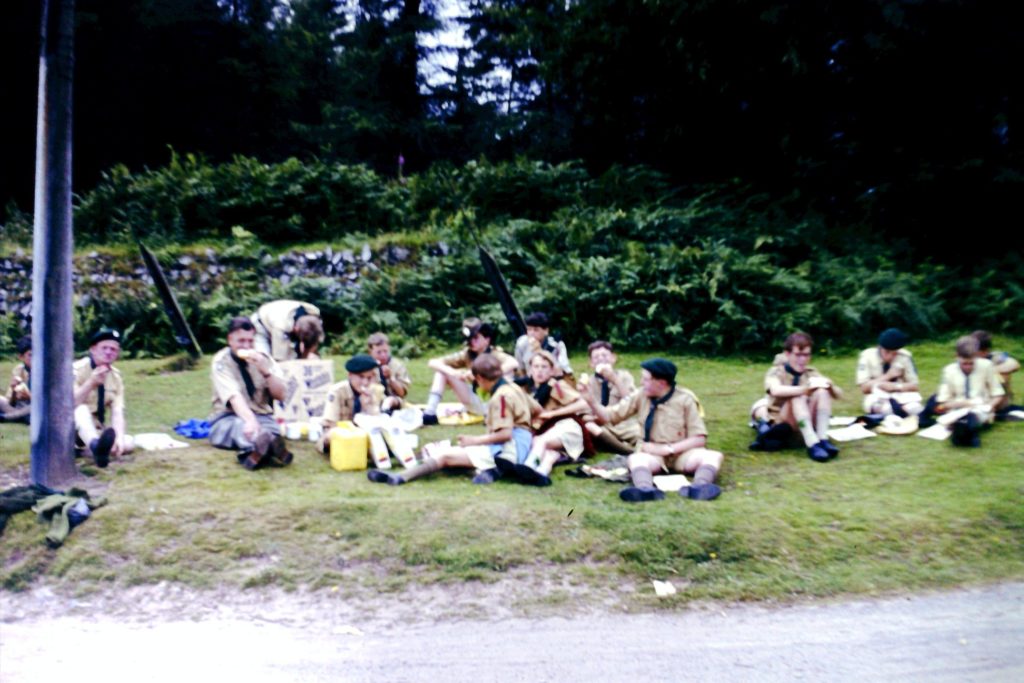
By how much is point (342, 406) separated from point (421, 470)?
139 cm

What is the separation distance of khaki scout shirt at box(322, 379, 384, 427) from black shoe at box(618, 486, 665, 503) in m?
2.90

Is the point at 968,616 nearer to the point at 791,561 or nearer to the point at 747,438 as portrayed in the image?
the point at 791,561

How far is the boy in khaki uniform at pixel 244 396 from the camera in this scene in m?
7.96

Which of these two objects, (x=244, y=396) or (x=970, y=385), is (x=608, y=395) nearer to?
(x=244, y=396)

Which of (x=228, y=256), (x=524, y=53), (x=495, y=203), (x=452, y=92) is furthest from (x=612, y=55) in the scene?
(x=228, y=256)

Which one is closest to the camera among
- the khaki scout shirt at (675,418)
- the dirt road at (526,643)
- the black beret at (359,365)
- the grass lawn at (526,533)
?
the dirt road at (526,643)

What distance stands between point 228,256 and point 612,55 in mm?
9596

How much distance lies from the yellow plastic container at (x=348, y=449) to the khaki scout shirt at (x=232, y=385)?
87cm

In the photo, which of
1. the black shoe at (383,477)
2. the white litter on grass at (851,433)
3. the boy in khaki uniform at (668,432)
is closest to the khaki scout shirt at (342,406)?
the black shoe at (383,477)

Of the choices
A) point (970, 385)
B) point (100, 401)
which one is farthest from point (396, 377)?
point (970, 385)

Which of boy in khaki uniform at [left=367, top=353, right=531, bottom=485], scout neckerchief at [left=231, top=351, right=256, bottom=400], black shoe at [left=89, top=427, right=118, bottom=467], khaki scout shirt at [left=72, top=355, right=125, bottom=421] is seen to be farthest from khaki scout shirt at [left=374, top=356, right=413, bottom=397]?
black shoe at [left=89, top=427, right=118, bottom=467]

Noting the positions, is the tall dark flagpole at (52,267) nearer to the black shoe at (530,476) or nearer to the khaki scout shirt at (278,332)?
the khaki scout shirt at (278,332)

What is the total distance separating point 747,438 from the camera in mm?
9391

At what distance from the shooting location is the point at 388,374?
1035 cm
